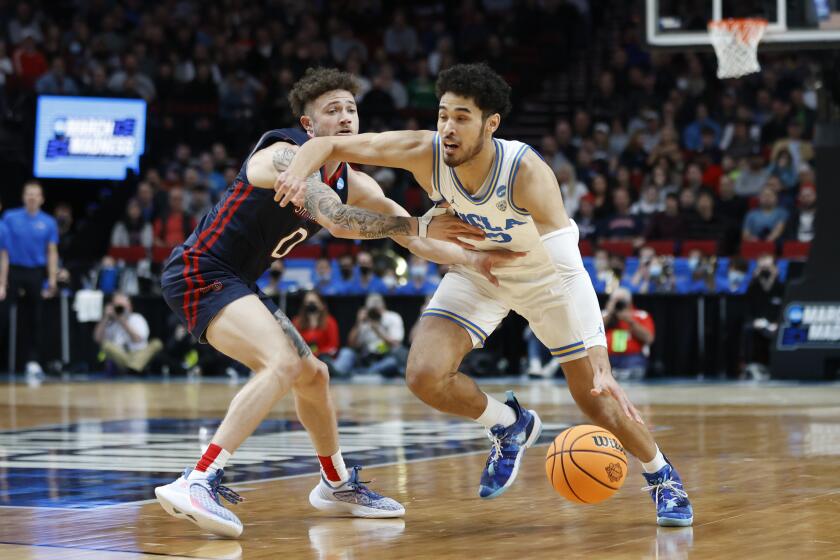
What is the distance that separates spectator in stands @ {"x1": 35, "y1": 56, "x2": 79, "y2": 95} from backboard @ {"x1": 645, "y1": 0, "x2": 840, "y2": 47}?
37.9 ft

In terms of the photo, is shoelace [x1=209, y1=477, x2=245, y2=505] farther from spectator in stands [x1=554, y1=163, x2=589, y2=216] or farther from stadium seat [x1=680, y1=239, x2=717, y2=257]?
spectator in stands [x1=554, y1=163, x2=589, y2=216]

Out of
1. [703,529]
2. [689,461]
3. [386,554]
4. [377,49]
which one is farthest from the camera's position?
[377,49]

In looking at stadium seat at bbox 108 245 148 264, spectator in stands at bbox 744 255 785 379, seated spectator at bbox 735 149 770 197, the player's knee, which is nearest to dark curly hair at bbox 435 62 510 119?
the player's knee

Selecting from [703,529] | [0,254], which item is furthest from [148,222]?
[703,529]

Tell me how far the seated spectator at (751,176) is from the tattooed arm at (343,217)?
42.9ft

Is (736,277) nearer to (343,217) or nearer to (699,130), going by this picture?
(699,130)

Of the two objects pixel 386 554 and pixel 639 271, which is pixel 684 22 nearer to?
pixel 639 271

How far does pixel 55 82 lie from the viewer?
73.2 ft

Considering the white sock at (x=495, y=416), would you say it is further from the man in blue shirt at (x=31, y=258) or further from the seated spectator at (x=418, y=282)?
the man in blue shirt at (x=31, y=258)

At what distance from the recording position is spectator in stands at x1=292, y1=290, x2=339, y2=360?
16297mm

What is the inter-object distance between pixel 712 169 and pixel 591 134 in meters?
2.78

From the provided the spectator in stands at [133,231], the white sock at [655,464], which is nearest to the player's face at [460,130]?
the white sock at [655,464]

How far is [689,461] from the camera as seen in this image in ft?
26.7

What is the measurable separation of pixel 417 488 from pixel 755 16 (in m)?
8.29
